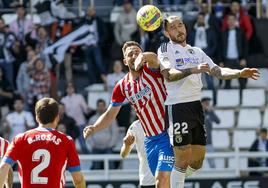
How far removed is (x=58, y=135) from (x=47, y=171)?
37cm

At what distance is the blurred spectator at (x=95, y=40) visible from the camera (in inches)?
923

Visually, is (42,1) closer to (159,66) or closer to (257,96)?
(257,96)

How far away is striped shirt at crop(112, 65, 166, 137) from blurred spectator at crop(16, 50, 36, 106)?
9.66 meters

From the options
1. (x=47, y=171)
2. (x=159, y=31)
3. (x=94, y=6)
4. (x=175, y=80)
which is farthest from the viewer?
(x=94, y=6)

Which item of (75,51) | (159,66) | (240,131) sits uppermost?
(159,66)

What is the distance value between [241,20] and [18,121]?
17.7 feet

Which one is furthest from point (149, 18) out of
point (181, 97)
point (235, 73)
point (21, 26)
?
point (21, 26)

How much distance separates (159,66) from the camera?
13031 mm

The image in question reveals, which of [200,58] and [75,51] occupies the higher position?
[200,58]

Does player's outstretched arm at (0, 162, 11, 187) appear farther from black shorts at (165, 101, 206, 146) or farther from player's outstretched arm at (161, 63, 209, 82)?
black shorts at (165, 101, 206, 146)

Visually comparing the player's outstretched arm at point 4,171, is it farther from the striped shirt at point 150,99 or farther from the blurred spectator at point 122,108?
the blurred spectator at point 122,108

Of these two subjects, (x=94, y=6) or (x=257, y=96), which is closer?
(x=257, y=96)

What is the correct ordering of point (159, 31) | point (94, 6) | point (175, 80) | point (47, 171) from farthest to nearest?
point (94, 6)
point (159, 31)
point (175, 80)
point (47, 171)

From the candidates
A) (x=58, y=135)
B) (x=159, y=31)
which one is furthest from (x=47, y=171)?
(x=159, y=31)
